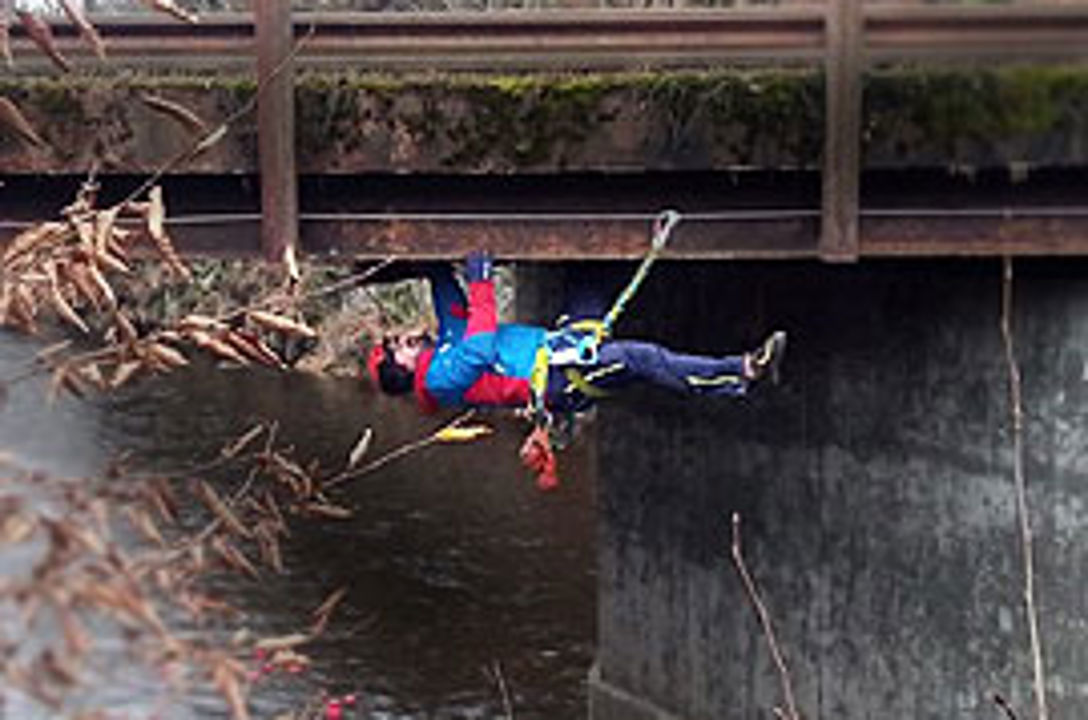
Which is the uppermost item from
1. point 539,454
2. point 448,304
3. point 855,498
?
point 448,304

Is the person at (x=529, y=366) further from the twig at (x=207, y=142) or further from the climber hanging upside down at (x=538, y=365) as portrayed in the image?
the twig at (x=207, y=142)

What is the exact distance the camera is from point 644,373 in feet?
24.3

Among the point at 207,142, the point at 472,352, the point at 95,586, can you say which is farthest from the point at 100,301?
the point at 472,352

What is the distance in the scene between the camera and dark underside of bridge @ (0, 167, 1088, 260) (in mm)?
7641

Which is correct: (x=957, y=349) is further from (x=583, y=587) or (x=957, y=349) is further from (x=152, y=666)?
(x=583, y=587)

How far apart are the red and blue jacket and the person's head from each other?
0.18 feet

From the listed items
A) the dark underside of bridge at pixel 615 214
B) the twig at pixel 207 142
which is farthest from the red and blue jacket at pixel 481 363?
the twig at pixel 207 142

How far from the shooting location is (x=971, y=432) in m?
8.52

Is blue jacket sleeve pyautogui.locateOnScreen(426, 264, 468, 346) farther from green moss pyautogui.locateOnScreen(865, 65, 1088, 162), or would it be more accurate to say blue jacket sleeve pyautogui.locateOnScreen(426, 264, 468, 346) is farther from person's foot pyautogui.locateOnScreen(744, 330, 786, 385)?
green moss pyautogui.locateOnScreen(865, 65, 1088, 162)

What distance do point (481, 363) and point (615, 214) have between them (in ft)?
3.13

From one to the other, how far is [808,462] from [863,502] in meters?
0.43

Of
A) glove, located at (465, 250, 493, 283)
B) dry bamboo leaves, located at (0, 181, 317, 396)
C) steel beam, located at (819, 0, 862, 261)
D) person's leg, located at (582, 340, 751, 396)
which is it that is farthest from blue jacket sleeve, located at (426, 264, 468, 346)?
dry bamboo leaves, located at (0, 181, 317, 396)

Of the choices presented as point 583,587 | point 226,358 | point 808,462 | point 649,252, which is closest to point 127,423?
point 583,587

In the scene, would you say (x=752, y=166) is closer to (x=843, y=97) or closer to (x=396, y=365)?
(x=843, y=97)
